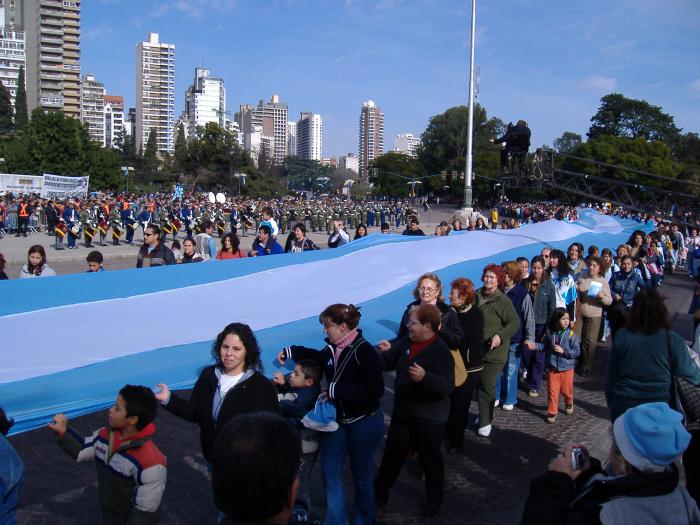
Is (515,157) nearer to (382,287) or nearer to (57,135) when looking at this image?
(382,287)

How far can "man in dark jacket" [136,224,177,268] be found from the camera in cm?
860

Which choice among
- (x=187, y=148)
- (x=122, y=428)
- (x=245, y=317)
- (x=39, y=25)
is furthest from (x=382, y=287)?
(x=39, y=25)

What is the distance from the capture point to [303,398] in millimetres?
4258

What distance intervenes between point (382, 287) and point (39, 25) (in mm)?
129833

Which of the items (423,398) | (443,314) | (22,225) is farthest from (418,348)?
(22,225)

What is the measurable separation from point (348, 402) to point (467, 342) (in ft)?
6.62

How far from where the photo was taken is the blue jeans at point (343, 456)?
4184mm

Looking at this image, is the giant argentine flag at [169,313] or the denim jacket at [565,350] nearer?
the giant argentine flag at [169,313]

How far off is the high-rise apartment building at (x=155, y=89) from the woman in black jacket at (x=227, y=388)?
589ft

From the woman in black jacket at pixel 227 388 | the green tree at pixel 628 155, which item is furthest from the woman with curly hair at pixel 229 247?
the green tree at pixel 628 155

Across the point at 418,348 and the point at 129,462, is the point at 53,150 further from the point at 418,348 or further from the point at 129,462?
the point at 129,462

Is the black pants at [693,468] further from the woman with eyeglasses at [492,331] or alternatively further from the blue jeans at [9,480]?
the blue jeans at [9,480]

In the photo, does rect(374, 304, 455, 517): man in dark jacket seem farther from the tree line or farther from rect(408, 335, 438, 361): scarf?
the tree line

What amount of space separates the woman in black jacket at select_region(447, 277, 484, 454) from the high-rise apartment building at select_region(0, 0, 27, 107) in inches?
5121
